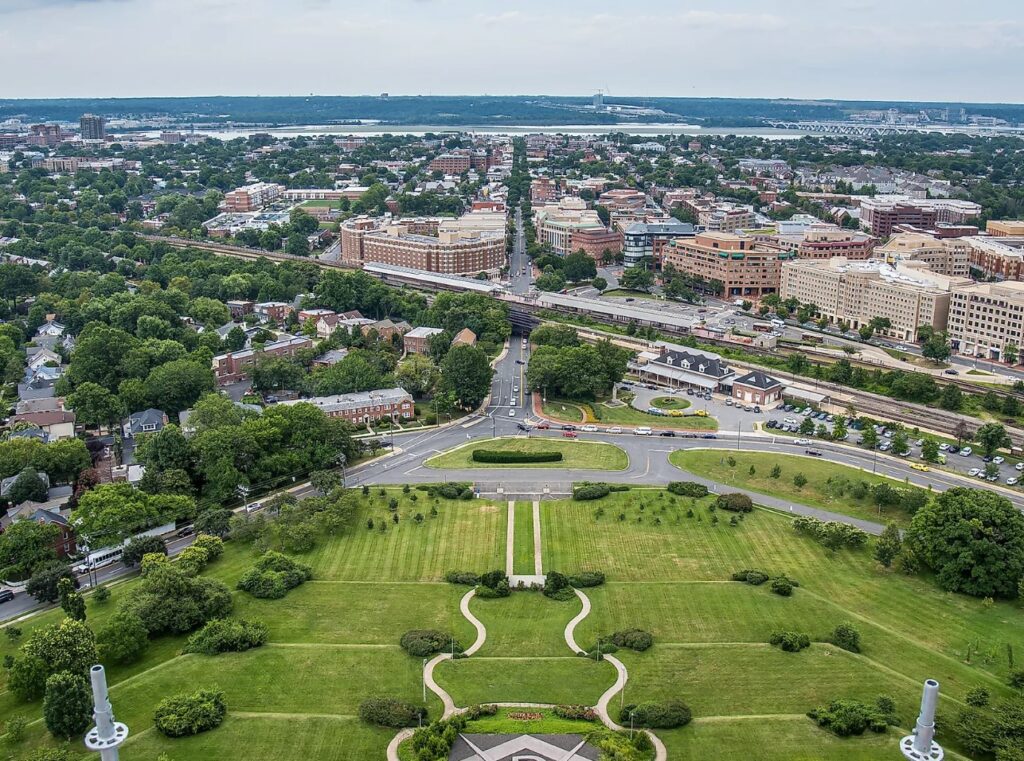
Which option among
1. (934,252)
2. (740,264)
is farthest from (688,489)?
(934,252)

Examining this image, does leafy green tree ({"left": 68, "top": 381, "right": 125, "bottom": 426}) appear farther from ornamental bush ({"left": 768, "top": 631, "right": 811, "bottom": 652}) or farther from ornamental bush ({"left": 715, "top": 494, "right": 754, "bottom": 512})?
ornamental bush ({"left": 768, "top": 631, "right": 811, "bottom": 652})

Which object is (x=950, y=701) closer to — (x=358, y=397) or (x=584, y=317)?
(x=358, y=397)

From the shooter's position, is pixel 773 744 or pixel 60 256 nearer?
pixel 773 744

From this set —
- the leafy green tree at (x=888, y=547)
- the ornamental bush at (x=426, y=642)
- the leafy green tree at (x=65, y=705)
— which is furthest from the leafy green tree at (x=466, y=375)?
the leafy green tree at (x=65, y=705)

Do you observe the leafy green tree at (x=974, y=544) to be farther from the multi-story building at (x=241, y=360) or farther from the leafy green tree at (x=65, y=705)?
the multi-story building at (x=241, y=360)

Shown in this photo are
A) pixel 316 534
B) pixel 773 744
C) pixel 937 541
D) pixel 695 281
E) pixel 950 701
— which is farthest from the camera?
pixel 695 281

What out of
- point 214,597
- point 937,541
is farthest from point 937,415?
point 214,597

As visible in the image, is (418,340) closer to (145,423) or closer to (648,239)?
(145,423)
